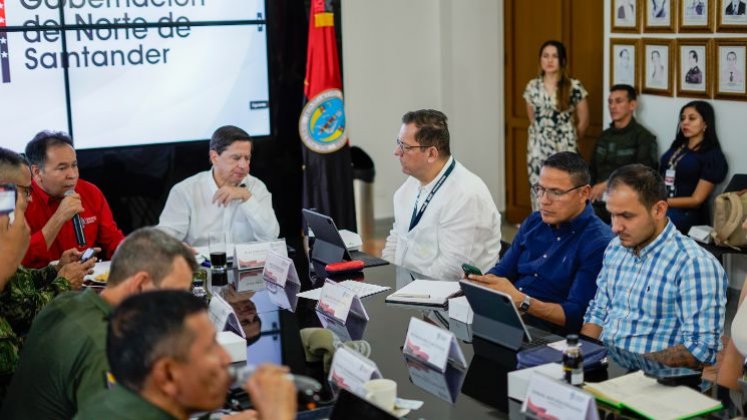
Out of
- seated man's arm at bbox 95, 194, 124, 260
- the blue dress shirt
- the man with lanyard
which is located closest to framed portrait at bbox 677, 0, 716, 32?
the man with lanyard

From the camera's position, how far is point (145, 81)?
276 inches

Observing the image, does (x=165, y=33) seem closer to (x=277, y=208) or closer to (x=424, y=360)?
(x=277, y=208)

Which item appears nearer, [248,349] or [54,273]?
[248,349]

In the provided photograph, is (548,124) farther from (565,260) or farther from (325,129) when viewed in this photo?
(565,260)

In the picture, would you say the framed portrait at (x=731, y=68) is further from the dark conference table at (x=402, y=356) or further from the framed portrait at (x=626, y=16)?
the dark conference table at (x=402, y=356)

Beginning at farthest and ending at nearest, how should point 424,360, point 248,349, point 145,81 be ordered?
point 145,81
point 248,349
point 424,360

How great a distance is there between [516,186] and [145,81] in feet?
11.4

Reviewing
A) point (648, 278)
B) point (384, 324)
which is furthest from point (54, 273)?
point (648, 278)

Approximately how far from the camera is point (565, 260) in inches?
155

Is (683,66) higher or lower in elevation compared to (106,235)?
higher

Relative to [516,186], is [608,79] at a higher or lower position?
higher

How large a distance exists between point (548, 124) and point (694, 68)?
140 cm

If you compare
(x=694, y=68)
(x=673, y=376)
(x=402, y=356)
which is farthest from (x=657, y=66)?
(x=673, y=376)

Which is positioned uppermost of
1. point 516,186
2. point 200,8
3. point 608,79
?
point 200,8
